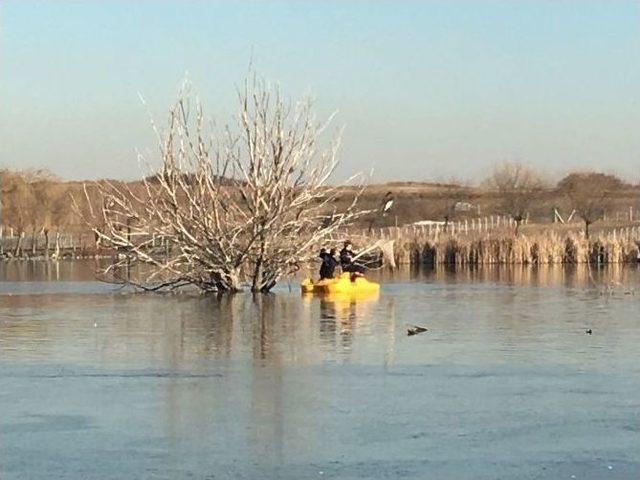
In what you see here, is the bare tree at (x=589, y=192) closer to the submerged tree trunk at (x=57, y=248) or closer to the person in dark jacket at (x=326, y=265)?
the submerged tree trunk at (x=57, y=248)

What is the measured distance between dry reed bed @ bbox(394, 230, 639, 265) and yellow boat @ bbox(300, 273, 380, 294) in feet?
60.2

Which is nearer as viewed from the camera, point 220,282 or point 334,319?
point 334,319

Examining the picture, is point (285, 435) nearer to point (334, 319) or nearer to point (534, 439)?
point (534, 439)

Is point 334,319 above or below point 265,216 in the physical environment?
below

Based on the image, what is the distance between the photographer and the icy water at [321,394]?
31.6 feet

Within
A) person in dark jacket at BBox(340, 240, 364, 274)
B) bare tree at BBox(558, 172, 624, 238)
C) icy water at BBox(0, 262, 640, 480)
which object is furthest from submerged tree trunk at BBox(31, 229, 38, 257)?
icy water at BBox(0, 262, 640, 480)

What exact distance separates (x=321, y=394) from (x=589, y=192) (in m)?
68.3

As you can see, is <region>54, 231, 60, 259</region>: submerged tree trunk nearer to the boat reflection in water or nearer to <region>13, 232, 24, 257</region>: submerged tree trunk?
<region>13, 232, 24, 257</region>: submerged tree trunk

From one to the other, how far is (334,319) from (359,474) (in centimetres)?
1277

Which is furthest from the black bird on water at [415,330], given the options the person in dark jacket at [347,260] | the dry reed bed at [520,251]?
the dry reed bed at [520,251]

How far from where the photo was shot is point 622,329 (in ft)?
64.0

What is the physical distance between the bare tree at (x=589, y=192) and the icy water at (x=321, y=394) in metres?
47.4

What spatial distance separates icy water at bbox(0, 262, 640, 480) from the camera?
9641 mm

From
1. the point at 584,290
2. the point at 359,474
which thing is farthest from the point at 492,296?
the point at 359,474
